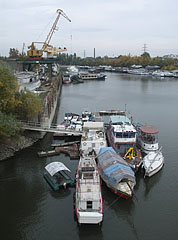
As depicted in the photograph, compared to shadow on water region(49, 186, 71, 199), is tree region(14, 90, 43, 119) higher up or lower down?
higher up

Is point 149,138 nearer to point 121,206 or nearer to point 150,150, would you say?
point 150,150

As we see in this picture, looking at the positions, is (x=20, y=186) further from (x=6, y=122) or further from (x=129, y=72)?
(x=129, y=72)

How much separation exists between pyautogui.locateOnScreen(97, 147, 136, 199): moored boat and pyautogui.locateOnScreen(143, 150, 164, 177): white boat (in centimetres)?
353

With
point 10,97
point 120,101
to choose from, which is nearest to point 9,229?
point 10,97

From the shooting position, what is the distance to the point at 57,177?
79.9ft

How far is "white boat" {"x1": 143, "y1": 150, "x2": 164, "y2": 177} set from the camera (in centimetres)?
2585

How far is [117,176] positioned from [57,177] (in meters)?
6.51

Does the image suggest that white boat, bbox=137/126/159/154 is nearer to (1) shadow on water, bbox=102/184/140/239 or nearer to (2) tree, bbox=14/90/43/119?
(1) shadow on water, bbox=102/184/140/239

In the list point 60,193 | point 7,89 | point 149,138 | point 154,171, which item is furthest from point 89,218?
point 7,89

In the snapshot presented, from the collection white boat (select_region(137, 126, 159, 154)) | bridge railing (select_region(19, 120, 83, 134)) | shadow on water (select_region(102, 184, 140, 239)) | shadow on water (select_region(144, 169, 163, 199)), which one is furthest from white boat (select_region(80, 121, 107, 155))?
shadow on water (select_region(102, 184, 140, 239))

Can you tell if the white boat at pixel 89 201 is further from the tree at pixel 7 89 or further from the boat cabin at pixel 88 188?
the tree at pixel 7 89

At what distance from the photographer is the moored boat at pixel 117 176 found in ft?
71.1

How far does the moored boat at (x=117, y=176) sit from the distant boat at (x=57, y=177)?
12.1 ft

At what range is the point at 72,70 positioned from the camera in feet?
500
